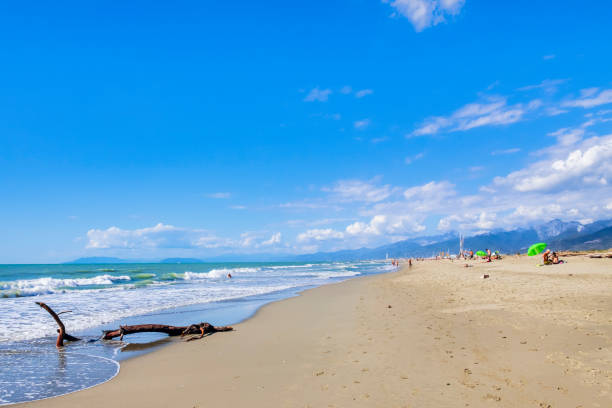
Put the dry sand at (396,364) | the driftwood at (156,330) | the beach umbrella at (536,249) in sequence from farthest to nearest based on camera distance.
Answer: the beach umbrella at (536,249), the driftwood at (156,330), the dry sand at (396,364)

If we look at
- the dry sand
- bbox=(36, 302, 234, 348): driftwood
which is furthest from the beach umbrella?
bbox=(36, 302, 234, 348): driftwood

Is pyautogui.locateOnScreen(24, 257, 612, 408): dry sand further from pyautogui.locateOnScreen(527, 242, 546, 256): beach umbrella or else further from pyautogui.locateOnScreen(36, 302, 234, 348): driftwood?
pyautogui.locateOnScreen(527, 242, 546, 256): beach umbrella

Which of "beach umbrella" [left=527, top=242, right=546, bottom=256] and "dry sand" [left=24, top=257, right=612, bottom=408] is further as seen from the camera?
"beach umbrella" [left=527, top=242, right=546, bottom=256]

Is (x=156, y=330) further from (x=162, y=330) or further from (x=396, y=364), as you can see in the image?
(x=396, y=364)

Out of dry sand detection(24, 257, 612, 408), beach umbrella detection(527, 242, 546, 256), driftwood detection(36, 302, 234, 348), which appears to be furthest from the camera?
beach umbrella detection(527, 242, 546, 256)

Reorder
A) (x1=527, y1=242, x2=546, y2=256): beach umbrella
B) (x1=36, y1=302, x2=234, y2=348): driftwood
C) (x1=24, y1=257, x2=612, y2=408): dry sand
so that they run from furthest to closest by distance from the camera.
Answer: (x1=527, y1=242, x2=546, y2=256): beach umbrella
(x1=36, y1=302, x2=234, y2=348): driftwood
(x1=24, y1=257, x2=612, y2=408): dry sand

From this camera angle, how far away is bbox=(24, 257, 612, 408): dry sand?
5.27 metres

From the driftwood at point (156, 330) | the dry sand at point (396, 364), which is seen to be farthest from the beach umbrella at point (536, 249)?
the driftwood at point (156, 330)

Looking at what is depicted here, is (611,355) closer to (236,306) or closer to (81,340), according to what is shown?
(81,340)

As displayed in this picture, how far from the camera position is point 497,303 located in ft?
42.8

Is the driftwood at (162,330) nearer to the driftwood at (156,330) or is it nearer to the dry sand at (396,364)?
the driftwood at (156,330)

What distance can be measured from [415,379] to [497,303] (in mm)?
9088

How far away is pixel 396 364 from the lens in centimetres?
676

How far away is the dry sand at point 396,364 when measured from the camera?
5273 mm
